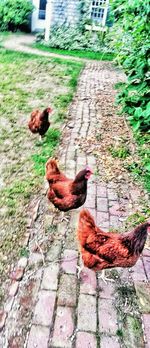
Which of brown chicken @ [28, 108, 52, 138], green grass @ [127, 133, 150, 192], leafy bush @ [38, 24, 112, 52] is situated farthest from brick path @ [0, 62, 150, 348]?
leafy bush @ [38, 24, 112, 52]

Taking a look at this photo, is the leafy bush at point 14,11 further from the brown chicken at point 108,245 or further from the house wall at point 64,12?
the brown chicken at point 108,245

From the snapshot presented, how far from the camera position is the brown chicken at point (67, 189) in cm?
335

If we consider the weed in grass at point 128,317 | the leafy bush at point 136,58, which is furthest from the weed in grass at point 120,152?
the weed in grass at point 128,317

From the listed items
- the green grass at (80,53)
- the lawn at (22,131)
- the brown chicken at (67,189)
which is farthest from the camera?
the green grass at (80,53)

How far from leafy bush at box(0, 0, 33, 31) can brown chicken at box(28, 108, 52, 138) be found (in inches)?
502

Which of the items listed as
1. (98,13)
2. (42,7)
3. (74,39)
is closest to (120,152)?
(74,39)

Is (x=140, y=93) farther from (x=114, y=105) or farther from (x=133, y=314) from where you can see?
(x=133, y=314)

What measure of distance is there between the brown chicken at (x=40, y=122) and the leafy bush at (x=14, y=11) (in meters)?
12.8

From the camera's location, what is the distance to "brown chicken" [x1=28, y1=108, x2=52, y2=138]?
17.7 ft

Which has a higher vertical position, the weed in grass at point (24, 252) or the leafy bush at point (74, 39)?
the leafy bush at point (74, 39)

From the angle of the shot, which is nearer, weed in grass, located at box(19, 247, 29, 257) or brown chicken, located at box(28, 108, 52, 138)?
weed in grass, located at box(19, 247, 29, 257)

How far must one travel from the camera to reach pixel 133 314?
8.66ft

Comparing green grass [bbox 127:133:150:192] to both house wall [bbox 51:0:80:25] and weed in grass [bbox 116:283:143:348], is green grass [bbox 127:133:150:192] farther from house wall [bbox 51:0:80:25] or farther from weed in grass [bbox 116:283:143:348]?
house wall [bbox 51:0:80:25]

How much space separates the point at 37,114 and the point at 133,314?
→ 12.5ft
